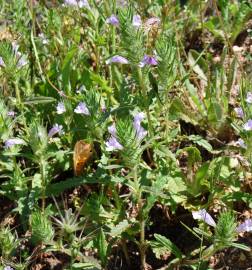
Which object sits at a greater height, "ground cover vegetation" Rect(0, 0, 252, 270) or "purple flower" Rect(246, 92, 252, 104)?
"purple flower" Rect(246, 92, 252, 104)

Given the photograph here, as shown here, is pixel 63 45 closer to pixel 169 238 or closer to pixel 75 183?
pixel 75 183

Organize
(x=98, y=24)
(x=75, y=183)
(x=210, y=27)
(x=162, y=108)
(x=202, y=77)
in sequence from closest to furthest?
(x=75, y=183) < (x=162, y=108) < (x=98, y=24) < (x=202, y=77) < (x=210, y=27)

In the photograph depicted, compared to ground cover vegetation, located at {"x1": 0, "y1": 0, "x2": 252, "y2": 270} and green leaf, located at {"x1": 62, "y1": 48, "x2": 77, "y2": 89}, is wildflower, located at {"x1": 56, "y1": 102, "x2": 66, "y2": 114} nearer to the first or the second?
ground cover vegetation, located at {"x1": 0, "y1": 0, "x2": 252, "y2": 270}

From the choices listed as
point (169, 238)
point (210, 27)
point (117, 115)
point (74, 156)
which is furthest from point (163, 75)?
point (210, 27)

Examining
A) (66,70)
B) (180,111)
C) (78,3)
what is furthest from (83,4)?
(180,111)

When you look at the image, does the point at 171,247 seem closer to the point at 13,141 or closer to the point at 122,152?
the point at 122,152

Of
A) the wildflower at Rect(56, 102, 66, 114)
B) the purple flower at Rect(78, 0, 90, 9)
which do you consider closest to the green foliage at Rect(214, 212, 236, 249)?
the wildflower at Rect(56, 102, 66, 114)

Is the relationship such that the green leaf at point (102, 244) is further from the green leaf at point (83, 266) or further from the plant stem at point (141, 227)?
the plant stem at point (141, 227)

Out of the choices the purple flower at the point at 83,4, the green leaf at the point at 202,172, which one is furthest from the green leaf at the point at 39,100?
the green leaf at the point at 202,172
